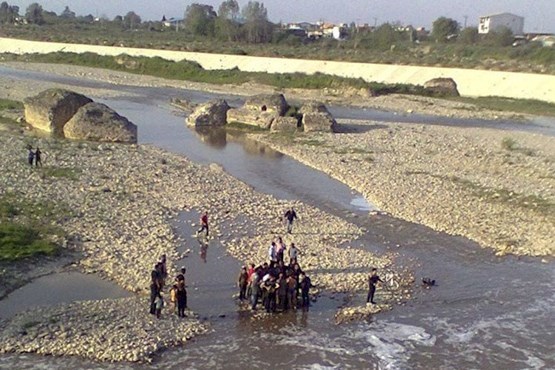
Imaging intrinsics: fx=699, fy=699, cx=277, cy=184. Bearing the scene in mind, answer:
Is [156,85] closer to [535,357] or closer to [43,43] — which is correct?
[43,43]

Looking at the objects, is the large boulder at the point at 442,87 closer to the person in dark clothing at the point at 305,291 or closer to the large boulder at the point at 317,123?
the large boulder at the point at 317,123

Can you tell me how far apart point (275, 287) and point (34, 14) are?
184434 millimetres

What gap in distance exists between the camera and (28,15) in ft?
610

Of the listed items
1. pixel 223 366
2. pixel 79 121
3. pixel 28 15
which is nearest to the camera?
pixel 223 366

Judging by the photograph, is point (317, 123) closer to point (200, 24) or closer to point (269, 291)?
point (269, 291)

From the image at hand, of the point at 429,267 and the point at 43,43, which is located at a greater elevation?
the point at 43,43

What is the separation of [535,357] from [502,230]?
993cm

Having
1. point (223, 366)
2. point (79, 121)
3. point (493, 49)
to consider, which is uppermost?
point (493, 49)

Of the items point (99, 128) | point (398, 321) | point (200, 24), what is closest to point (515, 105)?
point (99, 128)

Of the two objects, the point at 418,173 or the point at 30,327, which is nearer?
the point at 30,327

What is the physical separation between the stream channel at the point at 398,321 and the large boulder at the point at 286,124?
2000cm

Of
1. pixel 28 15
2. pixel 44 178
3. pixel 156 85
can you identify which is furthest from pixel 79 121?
pixel 28 15

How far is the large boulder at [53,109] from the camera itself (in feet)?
135

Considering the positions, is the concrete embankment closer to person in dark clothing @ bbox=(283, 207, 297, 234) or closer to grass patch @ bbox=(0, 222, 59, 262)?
person in dark clothing @ bbox=(283, 207, 297, 234)
